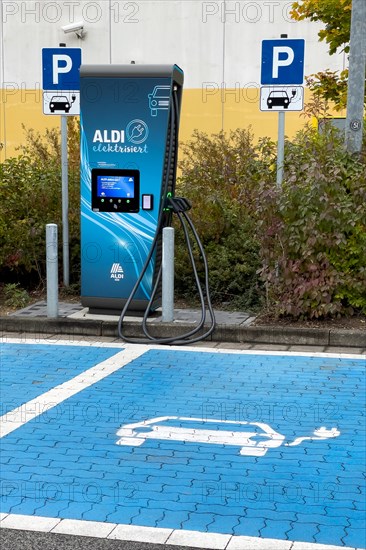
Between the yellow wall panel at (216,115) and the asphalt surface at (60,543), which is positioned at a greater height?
the yellow wall panel at (216,115)

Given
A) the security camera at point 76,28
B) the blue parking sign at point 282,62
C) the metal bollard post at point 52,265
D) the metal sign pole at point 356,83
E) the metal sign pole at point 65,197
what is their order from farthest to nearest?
the security camera at point 76,28
the metal sign pole at point 65,197
the metal sign pole at point 356,83
the metal bollard post at point 52,265
the blue parking sign at point 282,62

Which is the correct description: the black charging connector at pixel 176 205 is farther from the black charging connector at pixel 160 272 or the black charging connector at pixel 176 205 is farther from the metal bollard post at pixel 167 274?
the metal bollard post at pixel 167 274

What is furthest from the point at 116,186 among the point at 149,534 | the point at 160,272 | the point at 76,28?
the point at 76,28

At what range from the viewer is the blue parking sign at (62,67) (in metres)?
9.41

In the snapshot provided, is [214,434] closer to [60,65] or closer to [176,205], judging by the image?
[176,205]

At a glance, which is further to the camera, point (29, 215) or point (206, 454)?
point (29, 215)

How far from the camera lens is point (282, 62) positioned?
8.60 metres

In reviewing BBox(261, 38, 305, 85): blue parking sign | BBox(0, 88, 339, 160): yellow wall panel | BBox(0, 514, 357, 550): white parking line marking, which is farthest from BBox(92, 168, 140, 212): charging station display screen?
BBox(0, 88, 339, 160): yellow wall panel

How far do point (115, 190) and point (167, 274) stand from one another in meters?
1.12

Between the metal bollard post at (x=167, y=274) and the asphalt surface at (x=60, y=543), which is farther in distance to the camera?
the metal bollard post at (x=167, y=274)

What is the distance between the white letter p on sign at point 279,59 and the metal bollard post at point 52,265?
285cm

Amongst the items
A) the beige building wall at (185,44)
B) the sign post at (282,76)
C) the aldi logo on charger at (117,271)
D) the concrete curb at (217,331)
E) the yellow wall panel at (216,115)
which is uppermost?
the beige building wall at (185,44)

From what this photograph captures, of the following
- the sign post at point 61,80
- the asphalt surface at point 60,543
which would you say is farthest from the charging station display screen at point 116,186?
the asphalt surface at point 60,543

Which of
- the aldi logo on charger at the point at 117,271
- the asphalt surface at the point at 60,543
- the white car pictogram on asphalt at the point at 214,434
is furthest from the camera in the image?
the aldi logo on charger at the point at 117,271
